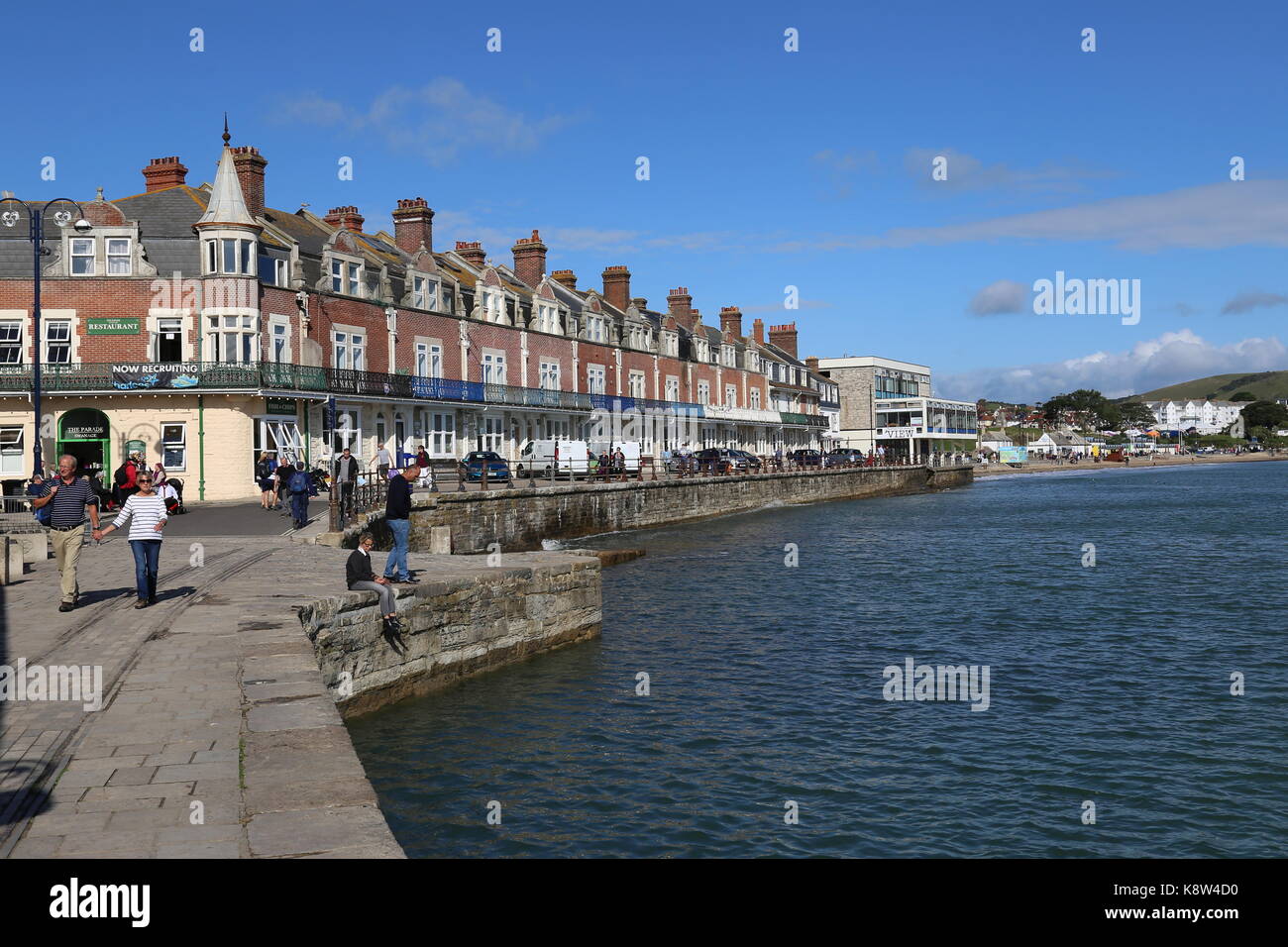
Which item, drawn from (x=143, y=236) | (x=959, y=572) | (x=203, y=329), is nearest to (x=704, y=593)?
(x=959, y=572)

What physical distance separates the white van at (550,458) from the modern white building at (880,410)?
64015mm

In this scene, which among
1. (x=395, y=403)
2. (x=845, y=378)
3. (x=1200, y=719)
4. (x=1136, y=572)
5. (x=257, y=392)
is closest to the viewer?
(x=1200, y=719)

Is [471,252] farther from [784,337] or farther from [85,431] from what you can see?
[784,337]

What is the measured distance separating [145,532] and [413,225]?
43.9 m

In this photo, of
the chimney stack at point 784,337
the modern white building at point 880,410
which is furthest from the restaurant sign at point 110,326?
the modern white building at point 880,410

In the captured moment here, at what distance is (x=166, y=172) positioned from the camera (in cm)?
4341

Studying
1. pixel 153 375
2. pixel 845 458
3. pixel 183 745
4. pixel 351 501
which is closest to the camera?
pixel 183 745

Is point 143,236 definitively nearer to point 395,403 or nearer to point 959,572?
point 395,403

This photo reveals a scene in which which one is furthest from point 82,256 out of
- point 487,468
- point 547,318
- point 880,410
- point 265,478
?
point 880,410

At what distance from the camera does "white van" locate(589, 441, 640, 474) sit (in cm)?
5422

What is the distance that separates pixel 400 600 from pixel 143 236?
1187 inches

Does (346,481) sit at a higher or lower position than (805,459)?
lower

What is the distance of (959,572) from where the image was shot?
32.4m

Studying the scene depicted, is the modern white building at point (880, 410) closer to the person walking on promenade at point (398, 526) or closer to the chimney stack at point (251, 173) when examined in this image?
the chimney stack at point (251, 173)
